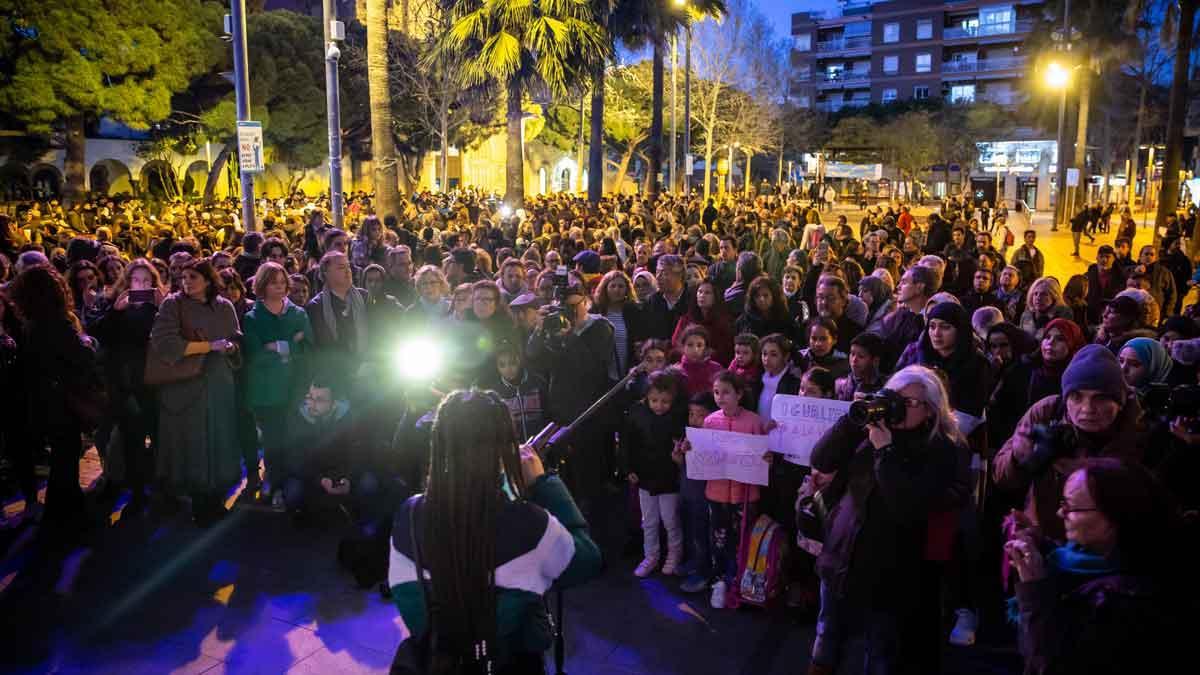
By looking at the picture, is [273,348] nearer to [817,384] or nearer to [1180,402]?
[817,384]

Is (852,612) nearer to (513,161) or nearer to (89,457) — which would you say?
(89,457)

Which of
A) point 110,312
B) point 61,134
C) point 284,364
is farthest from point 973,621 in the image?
point 61,134

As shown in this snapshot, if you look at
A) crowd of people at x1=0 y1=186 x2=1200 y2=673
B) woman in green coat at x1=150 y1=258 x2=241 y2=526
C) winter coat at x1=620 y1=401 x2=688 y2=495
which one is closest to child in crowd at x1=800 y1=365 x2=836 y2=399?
crowd of people at x1=0 y1=186 x2=1200 y2=673

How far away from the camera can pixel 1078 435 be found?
3.85 metres

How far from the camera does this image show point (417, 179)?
46844 millimetres

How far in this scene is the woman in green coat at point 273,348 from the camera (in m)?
6.75

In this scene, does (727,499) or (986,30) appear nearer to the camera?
(727,499)

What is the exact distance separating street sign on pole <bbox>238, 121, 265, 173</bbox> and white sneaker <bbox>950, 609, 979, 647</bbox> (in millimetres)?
10405

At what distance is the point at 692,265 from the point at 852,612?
6.39m

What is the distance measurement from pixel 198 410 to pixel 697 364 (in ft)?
11.9

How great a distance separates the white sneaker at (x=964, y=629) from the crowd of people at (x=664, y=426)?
0.05 ft

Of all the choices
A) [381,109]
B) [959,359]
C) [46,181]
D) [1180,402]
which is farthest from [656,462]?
[46,181]

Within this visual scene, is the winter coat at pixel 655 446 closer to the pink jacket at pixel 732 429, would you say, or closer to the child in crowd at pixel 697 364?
the pink jacket at pixel 732 429

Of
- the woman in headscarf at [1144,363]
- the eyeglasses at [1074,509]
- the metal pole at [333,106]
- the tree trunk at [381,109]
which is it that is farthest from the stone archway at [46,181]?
the eyeglasses at [1074,509]
